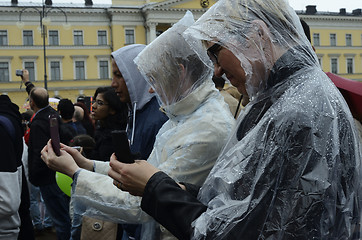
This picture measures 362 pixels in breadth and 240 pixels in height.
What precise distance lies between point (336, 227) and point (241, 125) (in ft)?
1.39

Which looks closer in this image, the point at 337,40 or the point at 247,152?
the point at 247,152

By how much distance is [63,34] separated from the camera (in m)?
40.2

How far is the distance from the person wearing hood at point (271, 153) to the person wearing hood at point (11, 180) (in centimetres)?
121

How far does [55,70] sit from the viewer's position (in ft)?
131

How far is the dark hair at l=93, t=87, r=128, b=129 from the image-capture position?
4.14 m

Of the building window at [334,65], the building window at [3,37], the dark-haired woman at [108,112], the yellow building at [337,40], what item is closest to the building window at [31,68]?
the building window at [3,37]

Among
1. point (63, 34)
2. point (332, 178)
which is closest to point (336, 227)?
point (332, 178)

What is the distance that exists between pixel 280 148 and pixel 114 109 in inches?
122

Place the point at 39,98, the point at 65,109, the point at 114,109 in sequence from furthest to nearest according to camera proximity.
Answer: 1. the point at 65,109
2. the point at 39,98
3. the point at 114,109

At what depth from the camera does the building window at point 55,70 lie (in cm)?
3962

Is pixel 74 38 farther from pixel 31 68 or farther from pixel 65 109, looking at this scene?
pixel 65 109

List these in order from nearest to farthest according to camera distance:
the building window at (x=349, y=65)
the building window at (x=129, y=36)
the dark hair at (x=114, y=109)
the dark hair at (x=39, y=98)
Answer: the dark hair at (x=114, y=109) → the dark hair at (x=39, y=98) → the building window at (x=129, y=36) → the building window at (x=349, y=65)

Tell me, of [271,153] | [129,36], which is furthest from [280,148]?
[129,36]

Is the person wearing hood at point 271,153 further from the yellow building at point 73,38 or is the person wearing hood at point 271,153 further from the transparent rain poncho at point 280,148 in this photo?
the yellow building at point 73,38
